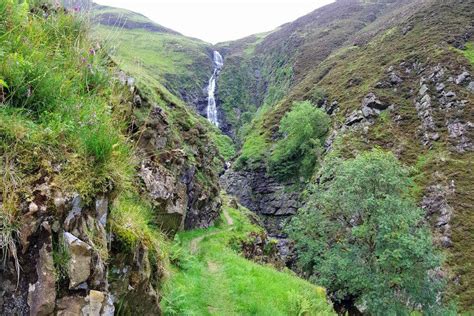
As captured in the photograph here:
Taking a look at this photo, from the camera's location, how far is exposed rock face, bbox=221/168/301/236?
53844 millimetres

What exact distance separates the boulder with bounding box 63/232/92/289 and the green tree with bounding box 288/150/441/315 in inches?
910

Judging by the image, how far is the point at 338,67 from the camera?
76.2 m

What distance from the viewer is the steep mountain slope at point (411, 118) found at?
38341mm

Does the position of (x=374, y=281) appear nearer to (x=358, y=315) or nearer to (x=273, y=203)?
(x=358, y=315)

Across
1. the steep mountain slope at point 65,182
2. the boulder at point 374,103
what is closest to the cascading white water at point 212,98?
the boulder at point 374,103

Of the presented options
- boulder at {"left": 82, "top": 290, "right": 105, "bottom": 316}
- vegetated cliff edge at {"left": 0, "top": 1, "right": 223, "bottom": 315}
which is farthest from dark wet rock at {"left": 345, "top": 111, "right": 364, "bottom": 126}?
boulder at {"left": 82, "top": 290, "right": 105, "bottom": 316}

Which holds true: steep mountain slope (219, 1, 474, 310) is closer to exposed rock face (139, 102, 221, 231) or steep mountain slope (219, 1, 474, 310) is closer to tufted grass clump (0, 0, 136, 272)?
exposed rock face (139, 102, 221, 231)

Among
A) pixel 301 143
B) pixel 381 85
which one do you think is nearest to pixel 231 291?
pixel 301 143

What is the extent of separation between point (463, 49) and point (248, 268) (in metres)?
61.2

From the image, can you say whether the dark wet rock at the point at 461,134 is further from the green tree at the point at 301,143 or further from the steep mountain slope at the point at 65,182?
the steep mountain slope at the point at 65,182

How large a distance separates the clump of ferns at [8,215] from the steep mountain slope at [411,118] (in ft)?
115

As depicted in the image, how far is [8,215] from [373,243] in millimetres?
27765

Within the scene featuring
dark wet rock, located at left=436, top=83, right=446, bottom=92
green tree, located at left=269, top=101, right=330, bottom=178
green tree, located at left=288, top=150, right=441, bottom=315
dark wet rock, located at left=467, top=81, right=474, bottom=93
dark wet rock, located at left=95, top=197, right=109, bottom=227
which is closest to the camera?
dark wet rock, located at left=95, top=197, right=109, bottom=227

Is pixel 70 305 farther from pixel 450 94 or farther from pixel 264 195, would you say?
pixel 450 94
